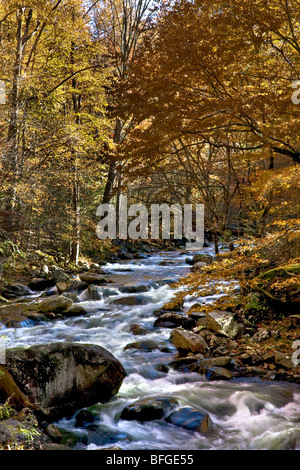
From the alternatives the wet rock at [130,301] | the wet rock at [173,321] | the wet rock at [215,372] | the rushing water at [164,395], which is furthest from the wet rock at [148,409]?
the wet rock at [130,301]

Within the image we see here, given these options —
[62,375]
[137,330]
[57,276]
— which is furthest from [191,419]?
[57,276]

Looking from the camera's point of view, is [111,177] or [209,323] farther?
[111,177]

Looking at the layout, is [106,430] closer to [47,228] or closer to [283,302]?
[283,302]

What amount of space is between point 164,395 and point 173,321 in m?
3.45

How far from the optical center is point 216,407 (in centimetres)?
509

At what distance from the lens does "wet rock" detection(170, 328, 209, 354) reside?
6.66 m

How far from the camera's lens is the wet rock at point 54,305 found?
30.2 ft

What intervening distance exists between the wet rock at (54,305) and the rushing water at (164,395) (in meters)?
0.57

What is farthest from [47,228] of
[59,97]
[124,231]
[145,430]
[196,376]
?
[124,231]

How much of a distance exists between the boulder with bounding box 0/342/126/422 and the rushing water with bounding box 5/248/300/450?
19 centimetres

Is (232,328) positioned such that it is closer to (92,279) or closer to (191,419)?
(191,419)

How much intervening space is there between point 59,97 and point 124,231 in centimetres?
932

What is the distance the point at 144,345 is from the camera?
7.21 meters

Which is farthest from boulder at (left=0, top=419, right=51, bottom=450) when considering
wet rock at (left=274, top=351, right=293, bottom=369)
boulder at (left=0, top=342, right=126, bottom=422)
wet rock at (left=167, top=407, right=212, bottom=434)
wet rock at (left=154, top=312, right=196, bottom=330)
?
wet rock at (left=154, top=312, right=196, bottom=330)
